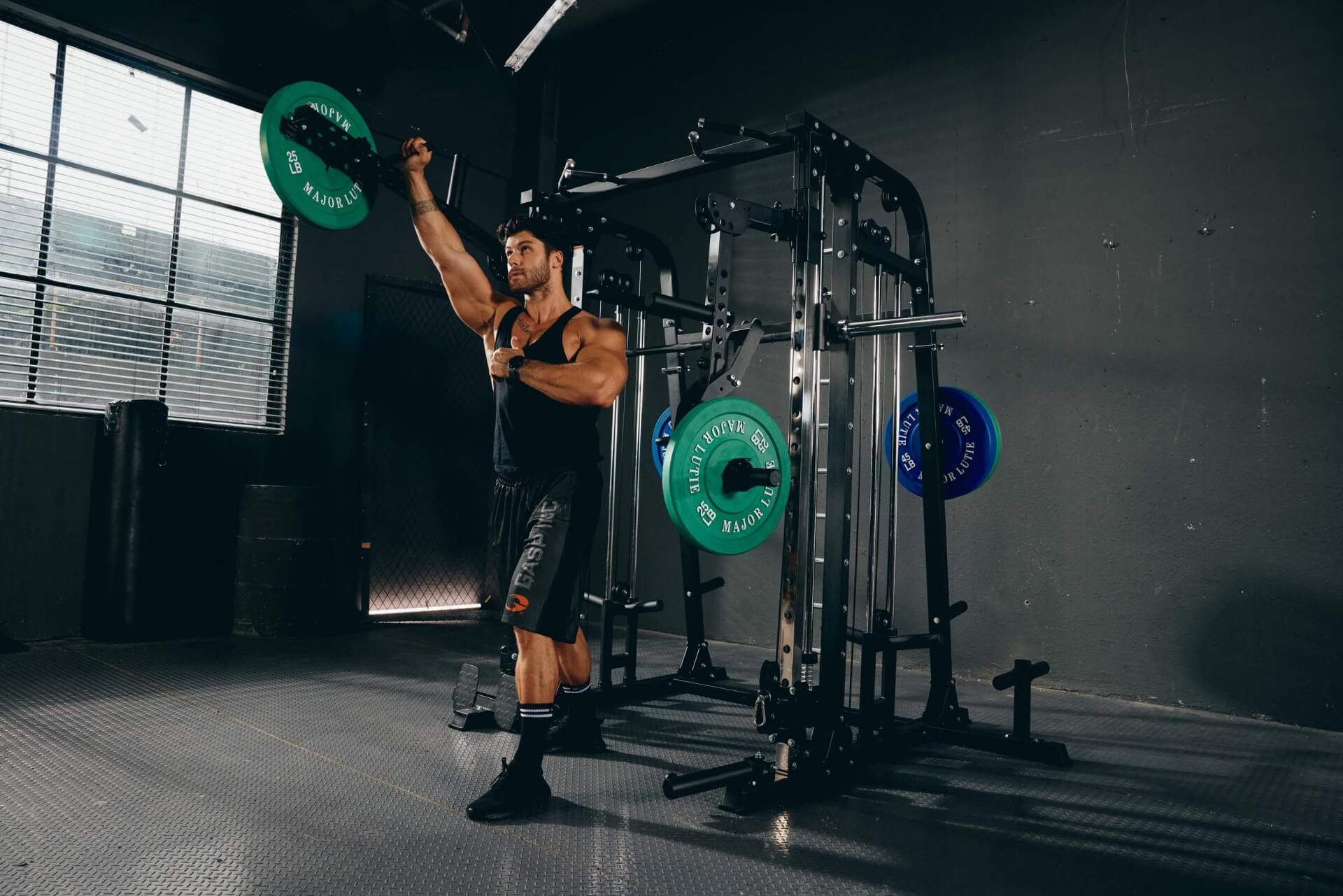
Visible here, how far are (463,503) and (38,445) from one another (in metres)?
2.30

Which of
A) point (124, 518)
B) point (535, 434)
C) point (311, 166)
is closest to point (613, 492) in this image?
point (535, 434)

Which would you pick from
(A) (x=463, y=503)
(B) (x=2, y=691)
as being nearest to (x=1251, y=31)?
(A) (x=463, y=503)

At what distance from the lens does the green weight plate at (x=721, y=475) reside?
2121 mm

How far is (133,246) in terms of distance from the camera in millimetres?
4320

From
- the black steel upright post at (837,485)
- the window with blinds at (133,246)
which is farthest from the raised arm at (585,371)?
the window with blinds at (133,246)

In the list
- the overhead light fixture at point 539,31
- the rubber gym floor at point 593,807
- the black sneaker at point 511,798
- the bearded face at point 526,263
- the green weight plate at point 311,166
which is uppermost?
the overhead light fixture at point 539,31

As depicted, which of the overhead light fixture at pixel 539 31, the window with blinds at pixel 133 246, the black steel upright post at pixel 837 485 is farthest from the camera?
the overhead light fixture at pixel 539 31

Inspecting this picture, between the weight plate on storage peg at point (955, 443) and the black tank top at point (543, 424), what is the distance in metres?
1.09

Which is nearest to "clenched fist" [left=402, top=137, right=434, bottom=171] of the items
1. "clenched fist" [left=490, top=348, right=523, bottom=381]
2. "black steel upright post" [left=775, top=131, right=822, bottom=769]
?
"clenched fist" [left=490, top=348, right=523, bottom=381]

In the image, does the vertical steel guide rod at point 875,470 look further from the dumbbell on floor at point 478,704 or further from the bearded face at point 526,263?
the dumbbell on floor at point 478,704

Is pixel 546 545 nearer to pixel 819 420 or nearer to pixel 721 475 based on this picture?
pixel 721 475

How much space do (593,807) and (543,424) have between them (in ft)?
3.32

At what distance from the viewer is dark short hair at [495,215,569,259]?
2498mm

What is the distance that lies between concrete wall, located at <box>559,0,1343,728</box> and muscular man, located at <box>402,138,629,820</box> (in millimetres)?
1933
